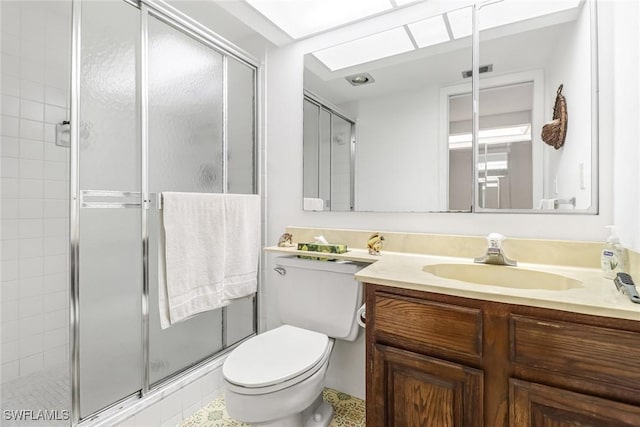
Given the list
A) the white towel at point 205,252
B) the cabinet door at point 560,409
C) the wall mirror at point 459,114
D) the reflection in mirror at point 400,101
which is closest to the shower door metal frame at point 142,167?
the white towel at point 205,252

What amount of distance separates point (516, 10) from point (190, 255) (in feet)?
6.25

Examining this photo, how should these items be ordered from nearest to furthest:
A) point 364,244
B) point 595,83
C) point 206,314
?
point 595,83
point 364,244
point 206,314

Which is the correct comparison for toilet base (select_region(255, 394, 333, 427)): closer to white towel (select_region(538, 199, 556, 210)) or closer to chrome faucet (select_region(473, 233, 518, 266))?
chrome faucet (select_region(473, 233, 518, 266))

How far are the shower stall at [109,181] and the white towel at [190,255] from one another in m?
0.09

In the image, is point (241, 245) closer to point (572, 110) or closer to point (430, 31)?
point (430, 31)

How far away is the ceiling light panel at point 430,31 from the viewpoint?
1491 mm

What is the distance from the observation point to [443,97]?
1.48 metres

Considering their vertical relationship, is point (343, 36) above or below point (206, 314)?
above

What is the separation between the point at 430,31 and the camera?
1.52 m

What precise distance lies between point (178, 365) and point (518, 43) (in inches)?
89.3

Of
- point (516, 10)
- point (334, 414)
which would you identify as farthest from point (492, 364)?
point (516, 10)

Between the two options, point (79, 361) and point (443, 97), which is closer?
point (79, 361)

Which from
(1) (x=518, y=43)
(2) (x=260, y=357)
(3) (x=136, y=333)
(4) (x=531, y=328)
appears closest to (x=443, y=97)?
(1) (x=518, y=43)

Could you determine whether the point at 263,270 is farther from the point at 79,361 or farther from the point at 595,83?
the point at 595,83
